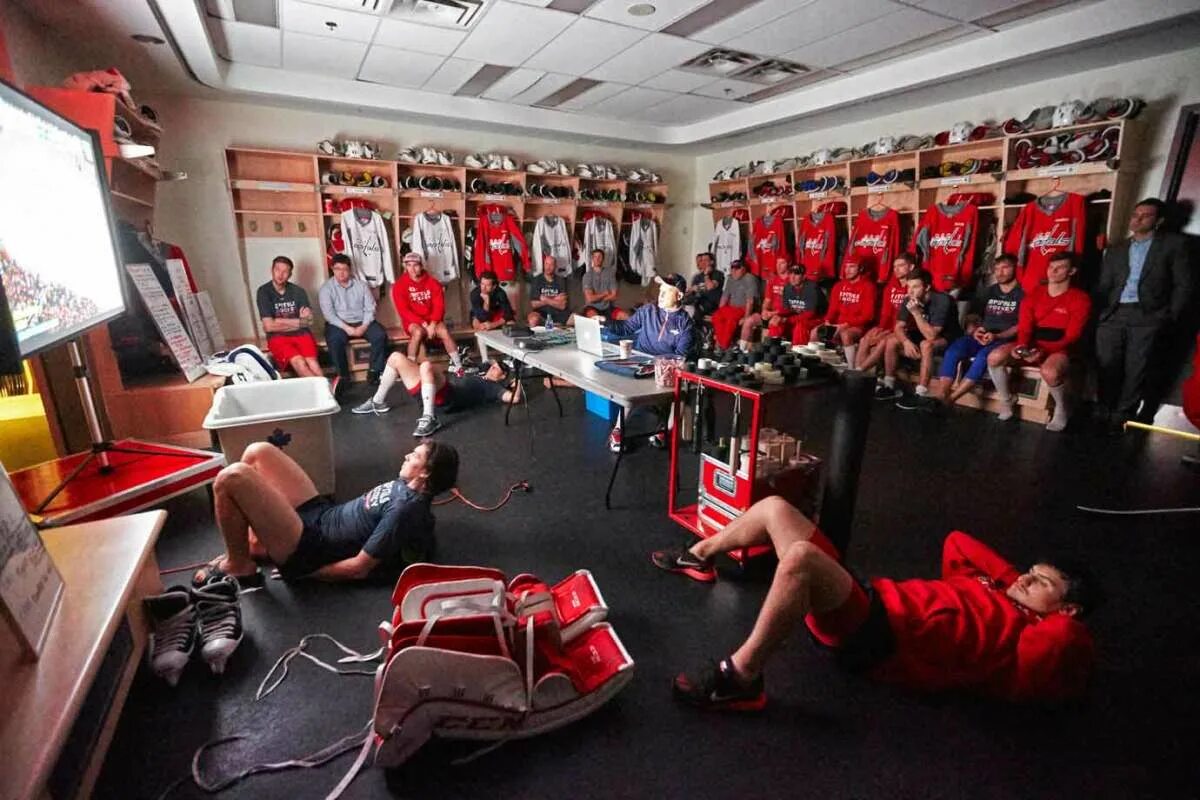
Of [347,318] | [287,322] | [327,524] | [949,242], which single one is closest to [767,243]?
[949,242]

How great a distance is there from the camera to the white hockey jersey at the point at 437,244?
581 centimetres

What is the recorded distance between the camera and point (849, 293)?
5.36 m

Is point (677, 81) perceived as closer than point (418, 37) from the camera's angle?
No

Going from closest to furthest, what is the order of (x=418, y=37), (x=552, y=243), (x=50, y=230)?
(x=50, y=230) → (x=418, y=37) → (x=552, y=243)

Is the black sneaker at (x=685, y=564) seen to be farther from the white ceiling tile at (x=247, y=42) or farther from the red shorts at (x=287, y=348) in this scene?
the white ceiling tile at (x=247, y=42)

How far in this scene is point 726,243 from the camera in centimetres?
711

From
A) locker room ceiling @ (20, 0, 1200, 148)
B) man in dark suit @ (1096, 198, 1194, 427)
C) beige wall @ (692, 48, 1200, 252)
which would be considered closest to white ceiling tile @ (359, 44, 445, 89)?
locker room ceiling @ (20, 0, 1200, 148)

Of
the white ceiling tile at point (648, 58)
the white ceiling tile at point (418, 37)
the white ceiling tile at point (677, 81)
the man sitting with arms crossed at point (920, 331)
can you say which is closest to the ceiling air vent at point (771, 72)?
the white ceiling tile at point (677, 81)

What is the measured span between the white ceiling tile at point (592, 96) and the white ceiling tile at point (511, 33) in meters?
0.96

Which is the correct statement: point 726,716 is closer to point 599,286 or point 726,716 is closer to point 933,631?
point 933,631

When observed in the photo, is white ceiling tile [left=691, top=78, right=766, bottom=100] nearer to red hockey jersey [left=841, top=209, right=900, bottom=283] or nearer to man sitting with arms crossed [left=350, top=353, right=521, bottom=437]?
red hockey jersey [left=841, top=209, right=900, bottom=283]

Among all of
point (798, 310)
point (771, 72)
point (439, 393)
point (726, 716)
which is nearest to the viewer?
point (726, 716)

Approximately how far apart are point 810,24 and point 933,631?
3822 millimetres

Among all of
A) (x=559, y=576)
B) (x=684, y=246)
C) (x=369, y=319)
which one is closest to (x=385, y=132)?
(x=369, y=319)
